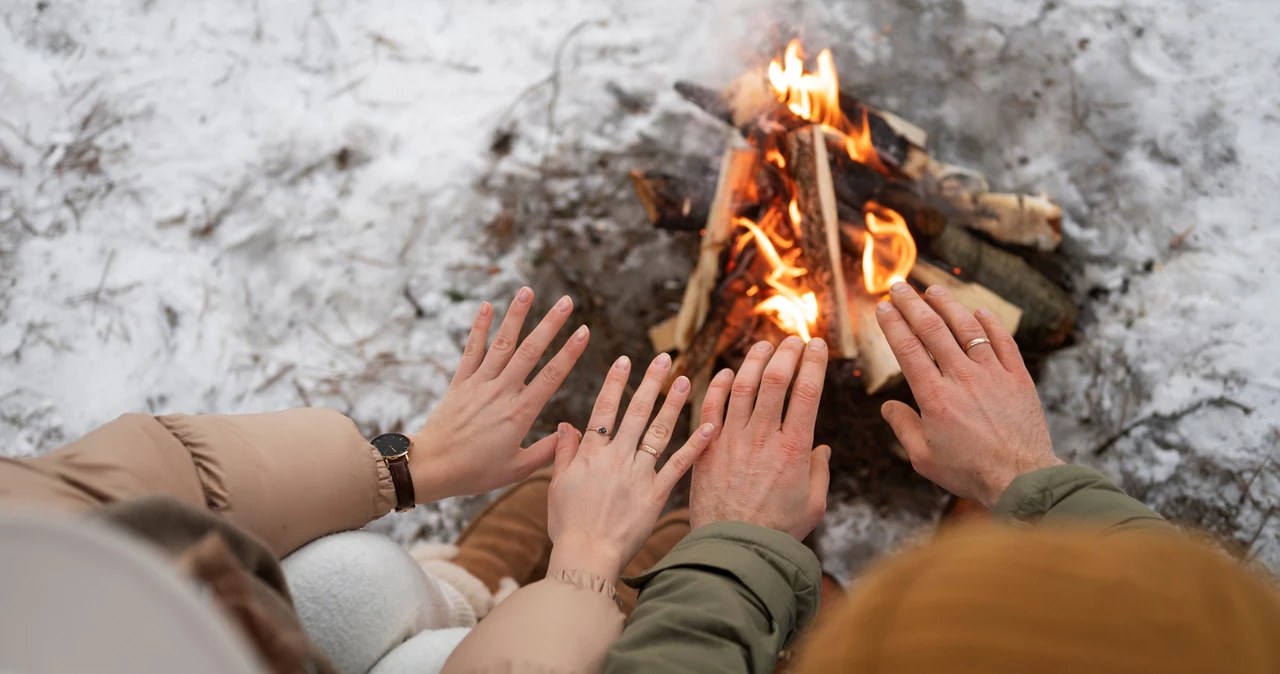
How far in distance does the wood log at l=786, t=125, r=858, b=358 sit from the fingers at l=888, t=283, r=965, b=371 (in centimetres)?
22

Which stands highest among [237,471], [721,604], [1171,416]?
[237,471]

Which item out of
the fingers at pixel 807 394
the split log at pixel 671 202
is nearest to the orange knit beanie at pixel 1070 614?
the fingers at pixel 807 394

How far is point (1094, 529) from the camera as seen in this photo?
4.82 feet

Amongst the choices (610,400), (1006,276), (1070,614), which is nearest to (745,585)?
(610,400)

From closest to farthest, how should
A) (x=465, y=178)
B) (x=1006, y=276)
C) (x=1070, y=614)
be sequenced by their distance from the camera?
1. (x=1070, y=614)
2. (x=1006, y=276)
3. (x=465, y=178)

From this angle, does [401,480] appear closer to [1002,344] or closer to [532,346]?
[532,346]

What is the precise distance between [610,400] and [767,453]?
1.42 ft

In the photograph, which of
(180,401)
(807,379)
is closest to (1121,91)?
(807,379)

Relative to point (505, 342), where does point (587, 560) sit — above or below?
below

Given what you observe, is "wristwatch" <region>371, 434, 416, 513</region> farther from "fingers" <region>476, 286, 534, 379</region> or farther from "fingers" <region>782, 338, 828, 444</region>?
"fingers" <region>782, 338, 828, 444</region>

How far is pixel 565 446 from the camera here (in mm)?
2002

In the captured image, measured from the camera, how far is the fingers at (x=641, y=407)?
1.92 metres

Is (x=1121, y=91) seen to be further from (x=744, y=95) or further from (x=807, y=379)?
(x=807, y=379)

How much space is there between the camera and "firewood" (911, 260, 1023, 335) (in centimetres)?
219
